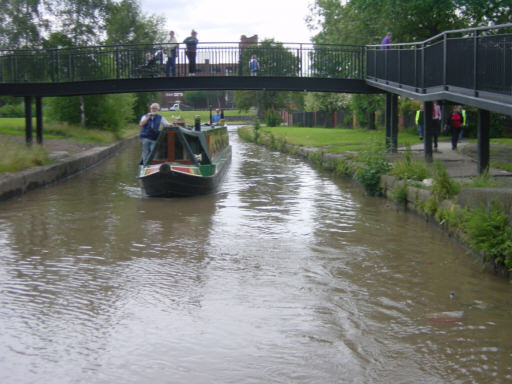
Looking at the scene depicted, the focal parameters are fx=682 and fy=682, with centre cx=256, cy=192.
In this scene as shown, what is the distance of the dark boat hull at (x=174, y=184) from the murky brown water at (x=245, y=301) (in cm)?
166

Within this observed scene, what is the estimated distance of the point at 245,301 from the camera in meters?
7.38

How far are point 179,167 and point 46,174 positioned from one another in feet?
14.3

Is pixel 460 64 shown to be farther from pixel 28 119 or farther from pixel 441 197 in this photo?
pixel 28 119

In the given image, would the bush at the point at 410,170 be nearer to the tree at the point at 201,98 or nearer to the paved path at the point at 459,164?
the paved path at the point at 459,164

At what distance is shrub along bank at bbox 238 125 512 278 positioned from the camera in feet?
26.2

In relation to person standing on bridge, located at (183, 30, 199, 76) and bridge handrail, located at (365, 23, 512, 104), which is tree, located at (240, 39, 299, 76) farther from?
bridge handrail, located at (365, 23, 512, 104)

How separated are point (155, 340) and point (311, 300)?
1961 mm

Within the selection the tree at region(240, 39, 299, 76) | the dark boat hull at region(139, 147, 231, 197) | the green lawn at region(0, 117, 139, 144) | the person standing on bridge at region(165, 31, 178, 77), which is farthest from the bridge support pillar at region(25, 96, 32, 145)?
the dark boat hull at region(139, 147, 231, 197)

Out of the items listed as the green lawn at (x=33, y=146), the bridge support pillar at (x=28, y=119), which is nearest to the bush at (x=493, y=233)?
the green lawn at (x=33, y=146)

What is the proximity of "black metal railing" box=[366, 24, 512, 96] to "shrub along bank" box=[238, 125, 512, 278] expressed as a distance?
1.56 metres

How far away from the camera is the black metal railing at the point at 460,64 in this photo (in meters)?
10.7

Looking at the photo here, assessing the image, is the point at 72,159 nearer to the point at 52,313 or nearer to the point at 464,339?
the point at 52,313

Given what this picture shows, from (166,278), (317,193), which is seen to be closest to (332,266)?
(166,278)

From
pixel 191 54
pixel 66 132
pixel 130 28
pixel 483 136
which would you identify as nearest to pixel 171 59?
pixel 191 54
